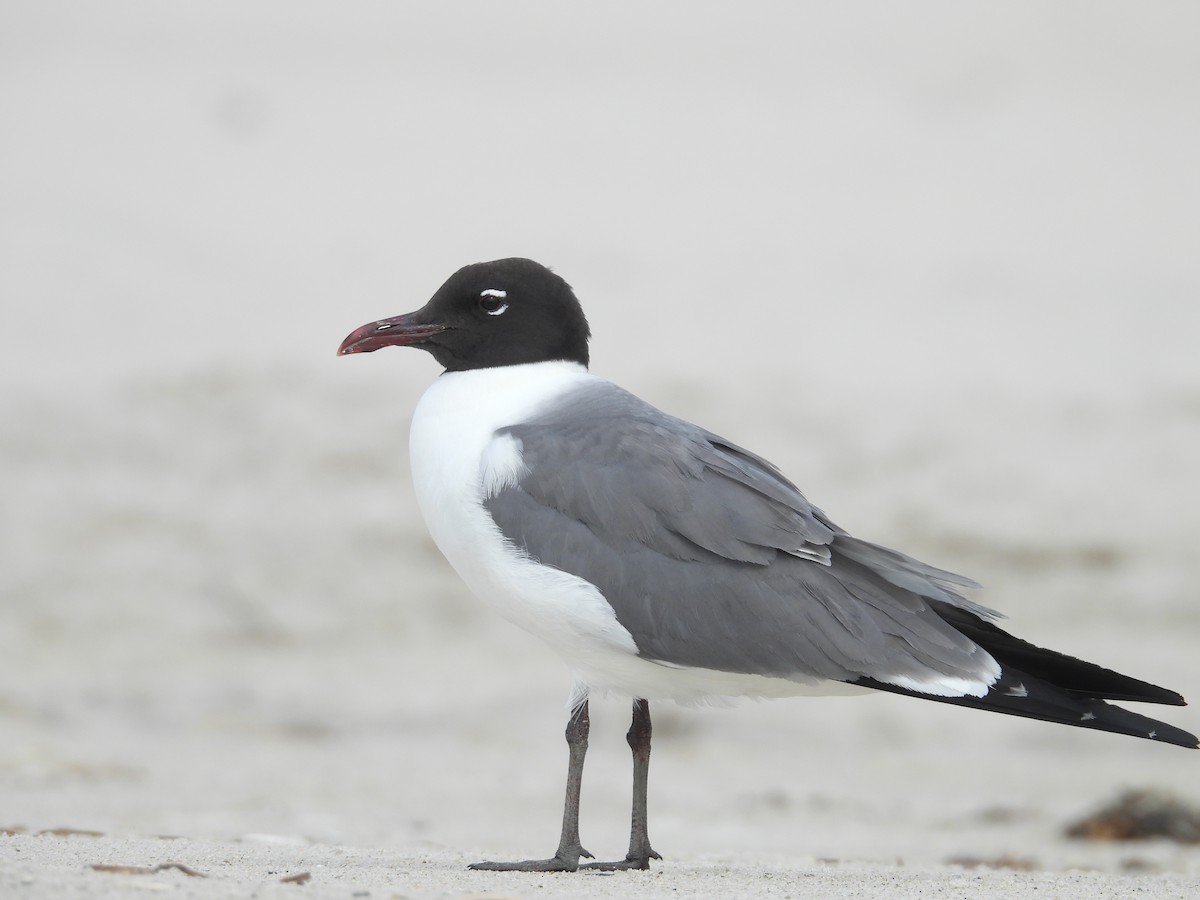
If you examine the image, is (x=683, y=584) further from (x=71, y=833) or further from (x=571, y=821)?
(x=71, y=833)

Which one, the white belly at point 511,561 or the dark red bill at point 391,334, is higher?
the dark red bill at point 391,334

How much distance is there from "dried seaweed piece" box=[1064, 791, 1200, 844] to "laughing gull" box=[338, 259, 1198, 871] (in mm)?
1907

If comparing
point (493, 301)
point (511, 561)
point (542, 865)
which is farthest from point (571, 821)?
point (493, 301)

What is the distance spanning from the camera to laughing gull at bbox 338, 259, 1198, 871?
3.76 metres

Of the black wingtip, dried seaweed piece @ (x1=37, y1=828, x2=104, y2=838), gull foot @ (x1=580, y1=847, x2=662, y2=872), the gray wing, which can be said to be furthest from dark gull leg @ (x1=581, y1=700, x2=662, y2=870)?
dried seaweed piece @ (x1=37, y1=828, x2=104, y2=838)

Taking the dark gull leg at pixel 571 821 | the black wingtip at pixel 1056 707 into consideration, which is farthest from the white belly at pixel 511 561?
the black wingtip at pixel 1056 707

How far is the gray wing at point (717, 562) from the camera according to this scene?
12.4 ft

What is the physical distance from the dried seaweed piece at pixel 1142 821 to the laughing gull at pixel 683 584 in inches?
75.1

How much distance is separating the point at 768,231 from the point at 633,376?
218 centimetres

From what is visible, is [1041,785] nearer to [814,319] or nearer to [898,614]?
[898,614]

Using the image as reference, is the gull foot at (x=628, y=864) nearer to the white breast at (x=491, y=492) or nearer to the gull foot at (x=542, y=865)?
the gull foot at (x=542, y=865)

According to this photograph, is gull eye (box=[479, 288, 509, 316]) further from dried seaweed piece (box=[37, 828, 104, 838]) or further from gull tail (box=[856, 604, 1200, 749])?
dried seaweed piece (box=[37, 828, 104, 838])

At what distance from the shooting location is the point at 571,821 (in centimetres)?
402

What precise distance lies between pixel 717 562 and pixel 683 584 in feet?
0.36
